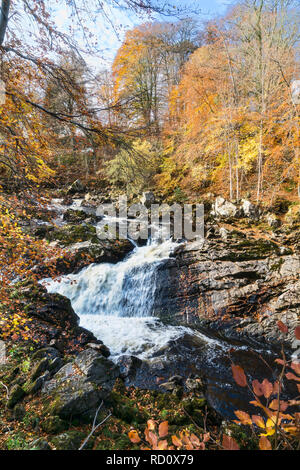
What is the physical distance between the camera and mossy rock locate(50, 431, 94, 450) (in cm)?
198

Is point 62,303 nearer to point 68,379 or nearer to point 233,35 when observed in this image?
point 68,379

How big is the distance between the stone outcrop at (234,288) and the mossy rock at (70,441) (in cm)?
493

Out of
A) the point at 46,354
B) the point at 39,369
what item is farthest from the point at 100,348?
the point at 39,369

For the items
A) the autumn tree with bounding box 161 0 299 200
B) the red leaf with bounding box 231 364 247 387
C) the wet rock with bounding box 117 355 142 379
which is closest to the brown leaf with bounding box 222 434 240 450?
the red leaf with bounding box 231 364 247 387

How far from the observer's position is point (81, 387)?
8.77ft

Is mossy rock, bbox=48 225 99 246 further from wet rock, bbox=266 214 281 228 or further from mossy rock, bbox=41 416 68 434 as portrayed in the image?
mossy rock, bbox=41 416 68 434

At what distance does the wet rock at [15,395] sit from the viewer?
2.79 meters

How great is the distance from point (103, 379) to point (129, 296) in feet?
15.6

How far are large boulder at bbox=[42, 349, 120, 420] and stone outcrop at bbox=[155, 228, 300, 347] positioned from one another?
409cm

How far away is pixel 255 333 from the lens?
233 inches

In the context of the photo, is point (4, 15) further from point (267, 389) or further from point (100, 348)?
point (100, 348)

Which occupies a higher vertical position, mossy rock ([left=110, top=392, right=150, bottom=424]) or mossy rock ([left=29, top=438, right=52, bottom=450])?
mossy rock ([left=29, top=438, right=52, bottom=450])

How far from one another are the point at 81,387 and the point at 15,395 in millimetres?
1028

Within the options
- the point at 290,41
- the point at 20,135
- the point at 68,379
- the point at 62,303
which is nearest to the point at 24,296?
the point at 62,303
